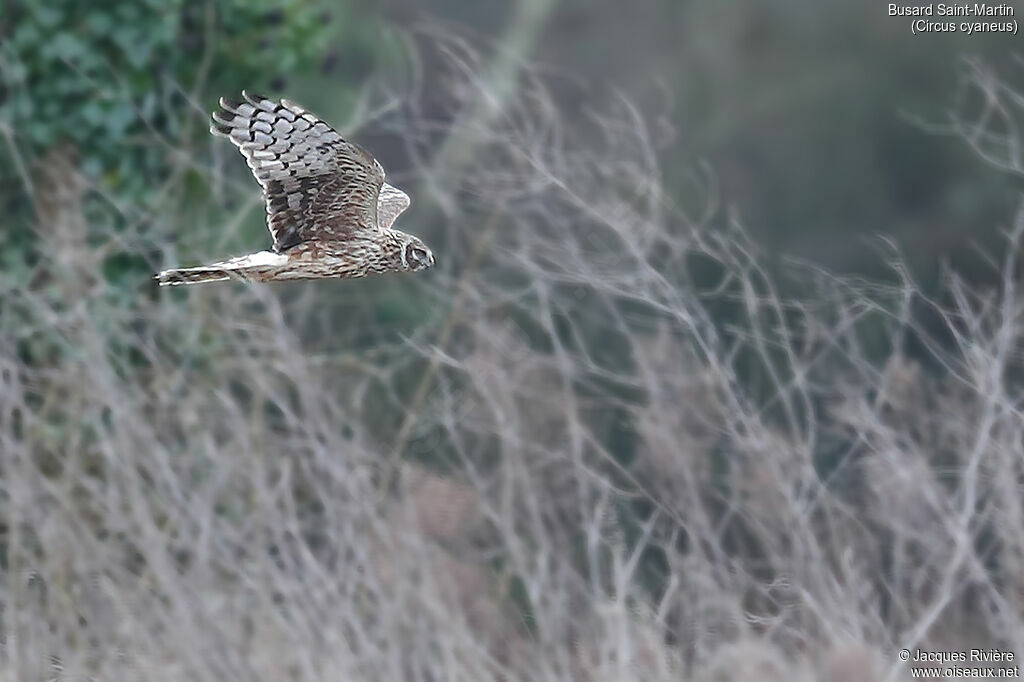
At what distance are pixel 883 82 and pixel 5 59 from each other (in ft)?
18.9

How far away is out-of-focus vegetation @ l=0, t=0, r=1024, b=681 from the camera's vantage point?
435 cm

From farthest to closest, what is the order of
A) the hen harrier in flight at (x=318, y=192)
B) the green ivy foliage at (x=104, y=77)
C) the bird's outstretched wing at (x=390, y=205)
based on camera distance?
1. the green ivy foliage at (x=104, y=77)
2. the bird's outstretched wing at (x=390, y=205)
3. the hen harrier in flight at (x=318, y=192)

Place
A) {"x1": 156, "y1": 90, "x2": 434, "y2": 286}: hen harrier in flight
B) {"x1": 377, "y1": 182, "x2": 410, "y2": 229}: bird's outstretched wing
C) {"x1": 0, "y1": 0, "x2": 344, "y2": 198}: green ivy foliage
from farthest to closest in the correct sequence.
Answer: {"x1": 0, "y1": 0, "x2": 344, "y2": 198}: green ivy foliage
{"x1": 377, "y1": 182, "x2": 410, "y2": 229}: bird's outstretched wing
{"x1": 156, "y1": 90, "x2": 434, "y2": 286}: hen harrier in flight

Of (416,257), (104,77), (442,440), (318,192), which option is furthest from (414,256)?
(442,440)

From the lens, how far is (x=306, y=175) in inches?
138

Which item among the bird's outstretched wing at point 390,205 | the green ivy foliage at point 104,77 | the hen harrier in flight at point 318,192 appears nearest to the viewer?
the hen harrier in flight at point 318,192

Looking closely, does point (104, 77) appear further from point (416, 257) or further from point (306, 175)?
point (416, 257)

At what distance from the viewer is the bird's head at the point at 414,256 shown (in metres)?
3.42

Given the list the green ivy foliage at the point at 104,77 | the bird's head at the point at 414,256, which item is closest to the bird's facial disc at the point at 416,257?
the bird's head at the point at 414,256

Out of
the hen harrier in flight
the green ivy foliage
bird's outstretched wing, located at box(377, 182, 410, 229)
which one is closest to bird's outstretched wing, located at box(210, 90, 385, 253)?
the hen harrier in flight

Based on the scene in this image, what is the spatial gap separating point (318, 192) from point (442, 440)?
355 cm

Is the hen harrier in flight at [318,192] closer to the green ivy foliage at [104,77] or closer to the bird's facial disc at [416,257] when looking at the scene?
the bird's facial disc at [416,257]

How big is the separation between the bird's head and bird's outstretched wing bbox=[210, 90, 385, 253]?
0.08m

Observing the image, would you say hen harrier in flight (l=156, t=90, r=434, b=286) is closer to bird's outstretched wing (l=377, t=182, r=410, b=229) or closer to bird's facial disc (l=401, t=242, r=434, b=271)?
bird's facial disc (l=401, t=242, r=434, b=271)
